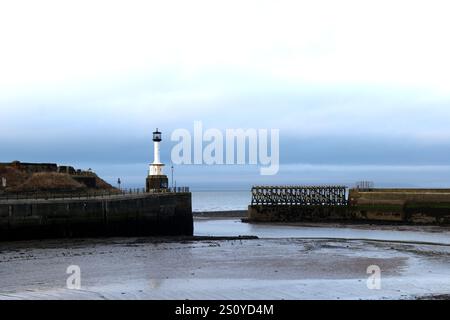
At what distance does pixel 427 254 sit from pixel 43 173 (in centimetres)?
3242

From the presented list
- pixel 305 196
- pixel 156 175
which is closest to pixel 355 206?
pixel 305 196

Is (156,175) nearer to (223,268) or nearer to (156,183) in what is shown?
(156,183)

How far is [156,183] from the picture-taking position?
50.5 metres

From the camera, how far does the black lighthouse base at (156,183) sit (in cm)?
5031

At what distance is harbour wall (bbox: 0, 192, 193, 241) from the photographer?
119 ft

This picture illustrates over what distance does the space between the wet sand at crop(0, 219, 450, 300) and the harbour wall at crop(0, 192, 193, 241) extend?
1408 millimetres

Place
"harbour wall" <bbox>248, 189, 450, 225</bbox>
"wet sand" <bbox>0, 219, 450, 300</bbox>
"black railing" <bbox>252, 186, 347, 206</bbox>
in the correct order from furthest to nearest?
Result: "black railing" <bbox>252, 186, 347, 206</bbox>
"harbour wall" <bbox>248, 189, 450, 225</bbox>
"wet sand" <bbox>0, 219, 450, 300</bbox>
